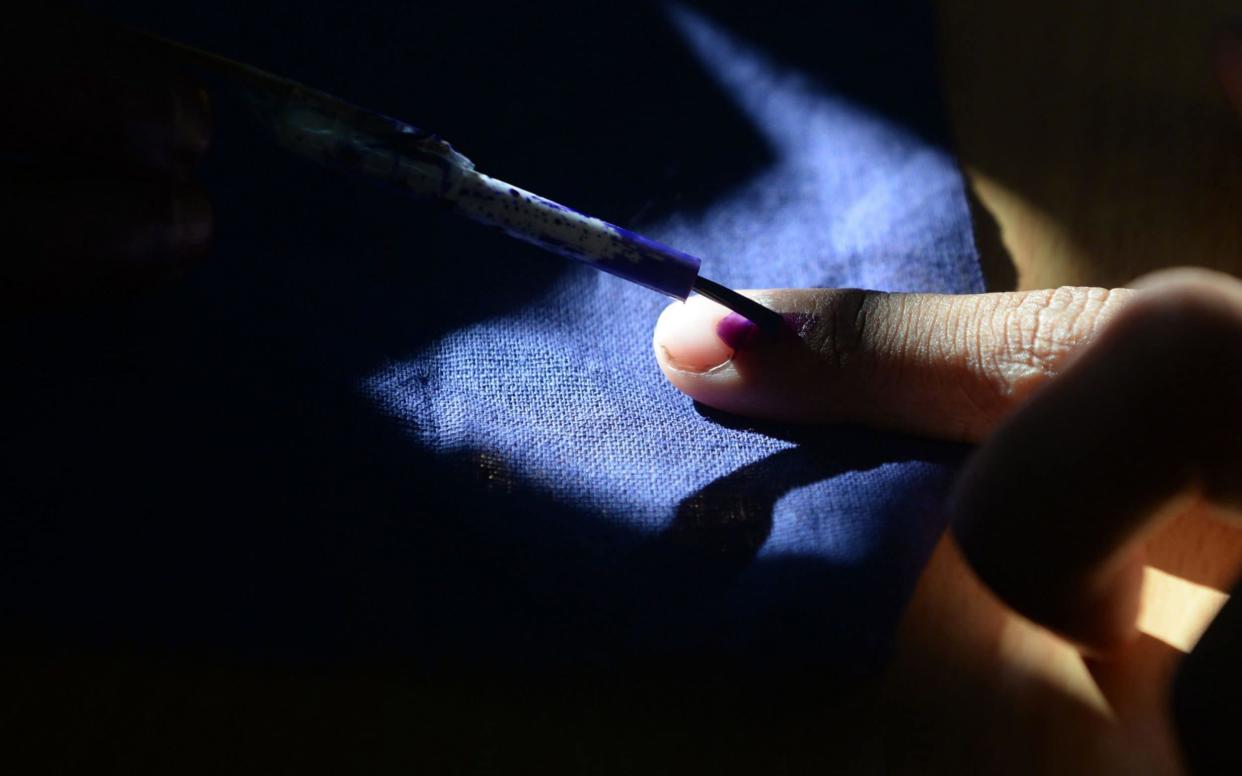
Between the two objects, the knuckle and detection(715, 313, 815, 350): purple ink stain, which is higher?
the knuckle

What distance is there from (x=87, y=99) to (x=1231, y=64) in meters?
0.74

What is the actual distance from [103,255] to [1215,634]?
0.49 m

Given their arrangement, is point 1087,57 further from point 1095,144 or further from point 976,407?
point 976,407

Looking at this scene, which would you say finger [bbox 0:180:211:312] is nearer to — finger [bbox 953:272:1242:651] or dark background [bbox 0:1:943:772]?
dark background [bbox 0:1:943:772]

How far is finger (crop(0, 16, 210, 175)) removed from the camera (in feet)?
1.44

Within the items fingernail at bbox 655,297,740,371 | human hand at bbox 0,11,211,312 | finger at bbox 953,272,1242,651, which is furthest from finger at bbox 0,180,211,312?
finger at bbox 953,272,1242,651

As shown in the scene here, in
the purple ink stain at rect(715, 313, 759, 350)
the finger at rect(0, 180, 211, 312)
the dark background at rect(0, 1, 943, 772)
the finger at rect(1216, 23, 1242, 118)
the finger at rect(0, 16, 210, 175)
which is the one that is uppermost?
the finger at rect(1216, 23, 1242, 118)

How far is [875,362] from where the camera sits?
0.56 metres

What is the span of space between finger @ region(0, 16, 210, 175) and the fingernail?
0.26 meters

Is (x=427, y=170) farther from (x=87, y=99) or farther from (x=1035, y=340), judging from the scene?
(x=1035, y=340)

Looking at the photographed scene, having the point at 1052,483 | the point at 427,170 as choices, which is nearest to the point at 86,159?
the point at 427,170

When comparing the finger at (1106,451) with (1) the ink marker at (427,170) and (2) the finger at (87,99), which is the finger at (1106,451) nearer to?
(1) the ink marker at (427,170)

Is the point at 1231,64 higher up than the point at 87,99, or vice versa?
the point at 1231,64

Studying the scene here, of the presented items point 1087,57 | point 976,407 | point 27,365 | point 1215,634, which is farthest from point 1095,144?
point 27,365
